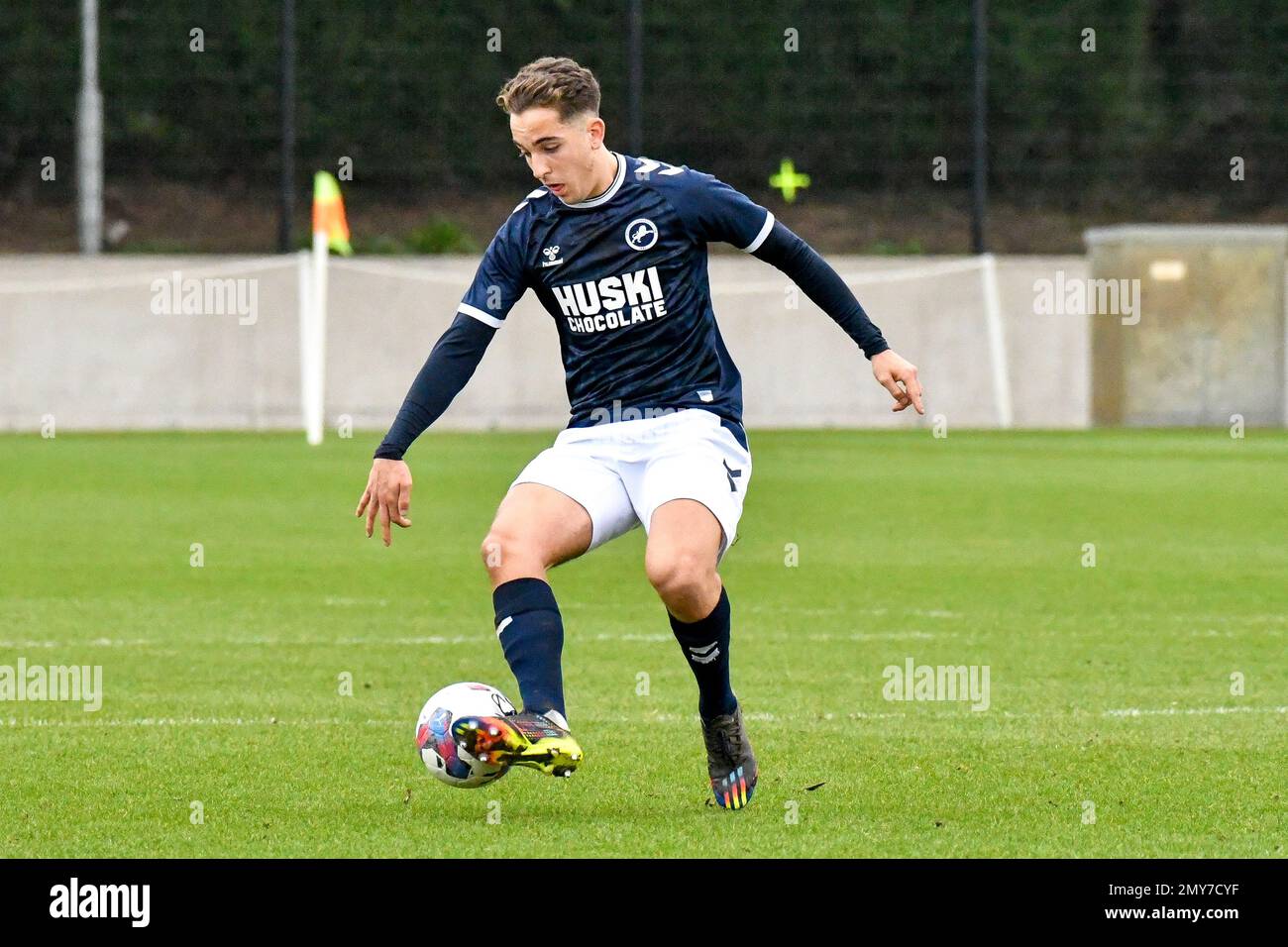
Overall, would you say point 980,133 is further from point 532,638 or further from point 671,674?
point 532,638

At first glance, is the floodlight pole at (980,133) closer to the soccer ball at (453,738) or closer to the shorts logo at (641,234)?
the shorts logo at (641,234)

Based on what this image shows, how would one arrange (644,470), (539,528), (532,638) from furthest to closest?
(644,470), (539,528), (532,638)

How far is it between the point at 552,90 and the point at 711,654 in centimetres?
159

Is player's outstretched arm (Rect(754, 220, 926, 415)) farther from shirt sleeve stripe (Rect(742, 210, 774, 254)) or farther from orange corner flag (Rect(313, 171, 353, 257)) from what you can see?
orange corner flag (Rect(313, 171, 353, 257))

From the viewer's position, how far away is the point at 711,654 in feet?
20.6

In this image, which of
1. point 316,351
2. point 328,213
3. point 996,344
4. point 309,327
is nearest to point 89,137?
point 309,327

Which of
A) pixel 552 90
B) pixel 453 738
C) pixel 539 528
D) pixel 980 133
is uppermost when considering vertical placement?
pixel 980 133

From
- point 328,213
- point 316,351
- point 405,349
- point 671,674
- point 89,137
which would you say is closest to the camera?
point 671,674

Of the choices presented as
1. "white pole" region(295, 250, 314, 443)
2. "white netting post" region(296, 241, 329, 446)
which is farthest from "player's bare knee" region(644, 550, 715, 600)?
"white pole" region(295, 250, 314, 443)
